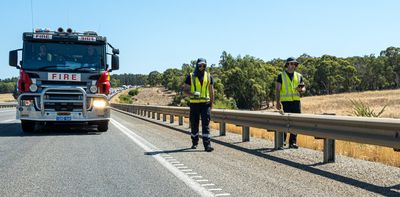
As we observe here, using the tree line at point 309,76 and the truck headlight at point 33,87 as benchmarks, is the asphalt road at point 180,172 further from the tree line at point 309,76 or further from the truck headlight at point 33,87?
the tree line at point 309,76

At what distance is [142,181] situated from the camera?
21.2 feet

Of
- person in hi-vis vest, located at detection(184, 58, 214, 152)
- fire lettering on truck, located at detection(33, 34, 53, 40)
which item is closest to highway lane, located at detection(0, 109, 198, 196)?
person in hi-vis vest, located at detection(184, 58, 214, 152)

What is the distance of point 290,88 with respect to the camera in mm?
10438

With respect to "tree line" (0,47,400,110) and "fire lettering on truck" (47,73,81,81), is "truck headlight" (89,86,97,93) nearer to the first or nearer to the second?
"fire lettering on truck" (47,73,81,81)

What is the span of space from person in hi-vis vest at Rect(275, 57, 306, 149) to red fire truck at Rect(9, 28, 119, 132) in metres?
5.60

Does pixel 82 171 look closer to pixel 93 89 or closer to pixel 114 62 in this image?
pixel 93 89

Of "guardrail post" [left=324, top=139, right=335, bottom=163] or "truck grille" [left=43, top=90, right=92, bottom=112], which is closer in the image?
"guardrail post" [left=324, top=139, right=335, bottom=163]

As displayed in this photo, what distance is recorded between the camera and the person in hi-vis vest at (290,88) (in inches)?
409

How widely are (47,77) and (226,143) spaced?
5.45m

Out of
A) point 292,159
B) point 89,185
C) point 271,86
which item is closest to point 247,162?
point 292,159

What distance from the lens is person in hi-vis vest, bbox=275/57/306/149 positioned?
10398mm

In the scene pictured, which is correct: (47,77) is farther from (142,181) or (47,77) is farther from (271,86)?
(271,86)

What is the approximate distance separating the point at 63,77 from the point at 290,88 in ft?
21.6

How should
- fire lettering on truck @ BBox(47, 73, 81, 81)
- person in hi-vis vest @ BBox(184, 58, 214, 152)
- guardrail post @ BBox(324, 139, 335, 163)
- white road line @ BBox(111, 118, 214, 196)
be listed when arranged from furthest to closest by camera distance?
1. fire lettering on truck @ BBox(47, 73, 81, 81)
2. person in hi-vis vest @ BBox(184, 58, 214, 152)
3. guardrail post @ BBox(324, 139, 335, 163)
4. white road line @ BBox(111, 118, 214, 196)
